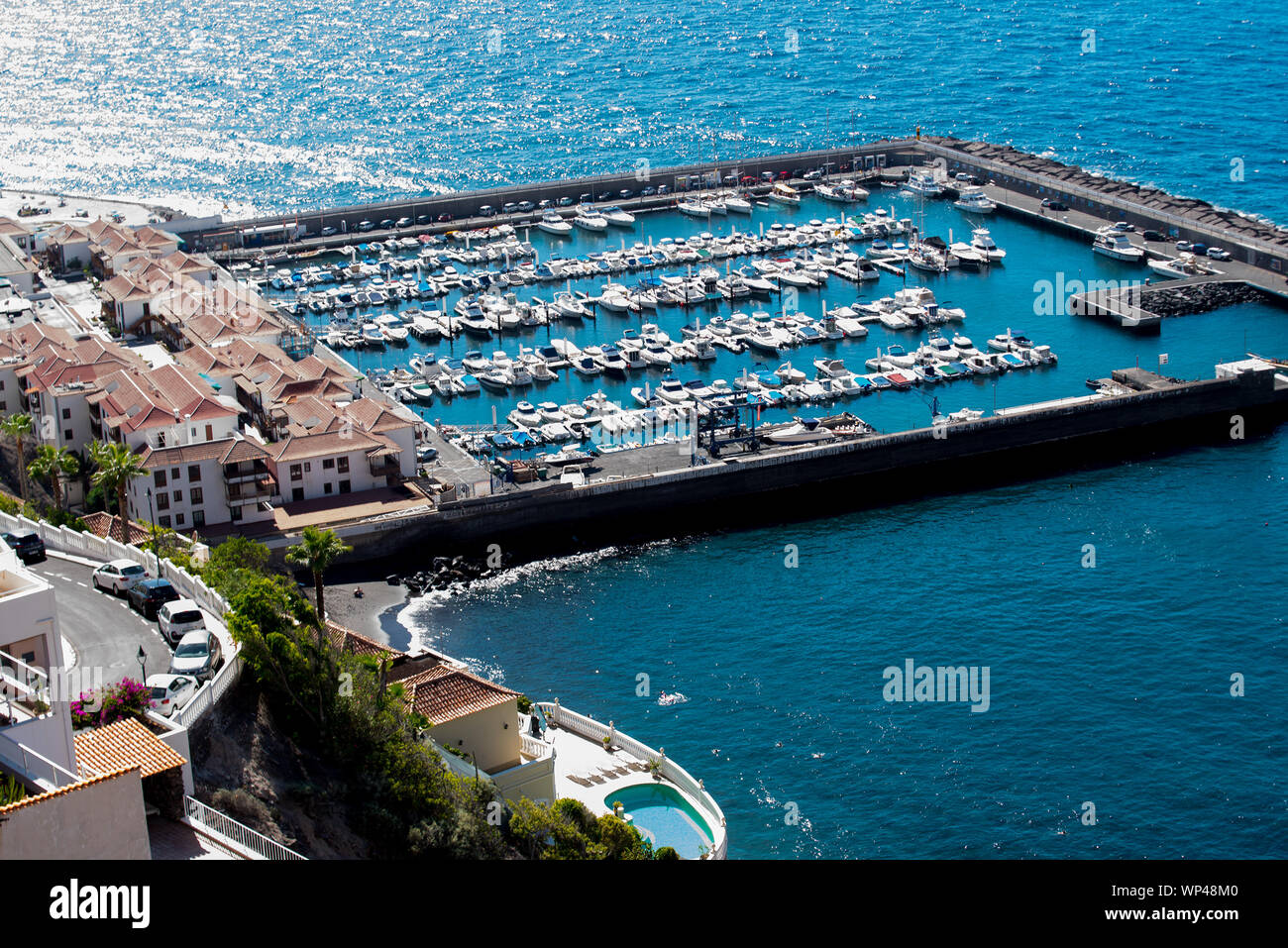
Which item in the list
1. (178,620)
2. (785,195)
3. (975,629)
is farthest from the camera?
(785,195)

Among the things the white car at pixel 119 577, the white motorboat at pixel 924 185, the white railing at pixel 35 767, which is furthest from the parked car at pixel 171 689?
the white motorboat at pixel 924 185

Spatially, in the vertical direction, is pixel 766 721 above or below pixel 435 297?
below

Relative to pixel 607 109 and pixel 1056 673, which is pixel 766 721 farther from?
pixel 607 109

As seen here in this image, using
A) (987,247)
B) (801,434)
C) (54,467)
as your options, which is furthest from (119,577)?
(987,247)

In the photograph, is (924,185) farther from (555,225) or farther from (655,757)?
(655,757)

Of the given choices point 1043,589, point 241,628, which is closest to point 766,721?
point 1043,589

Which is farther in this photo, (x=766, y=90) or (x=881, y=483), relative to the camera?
(x=766, y=90)
